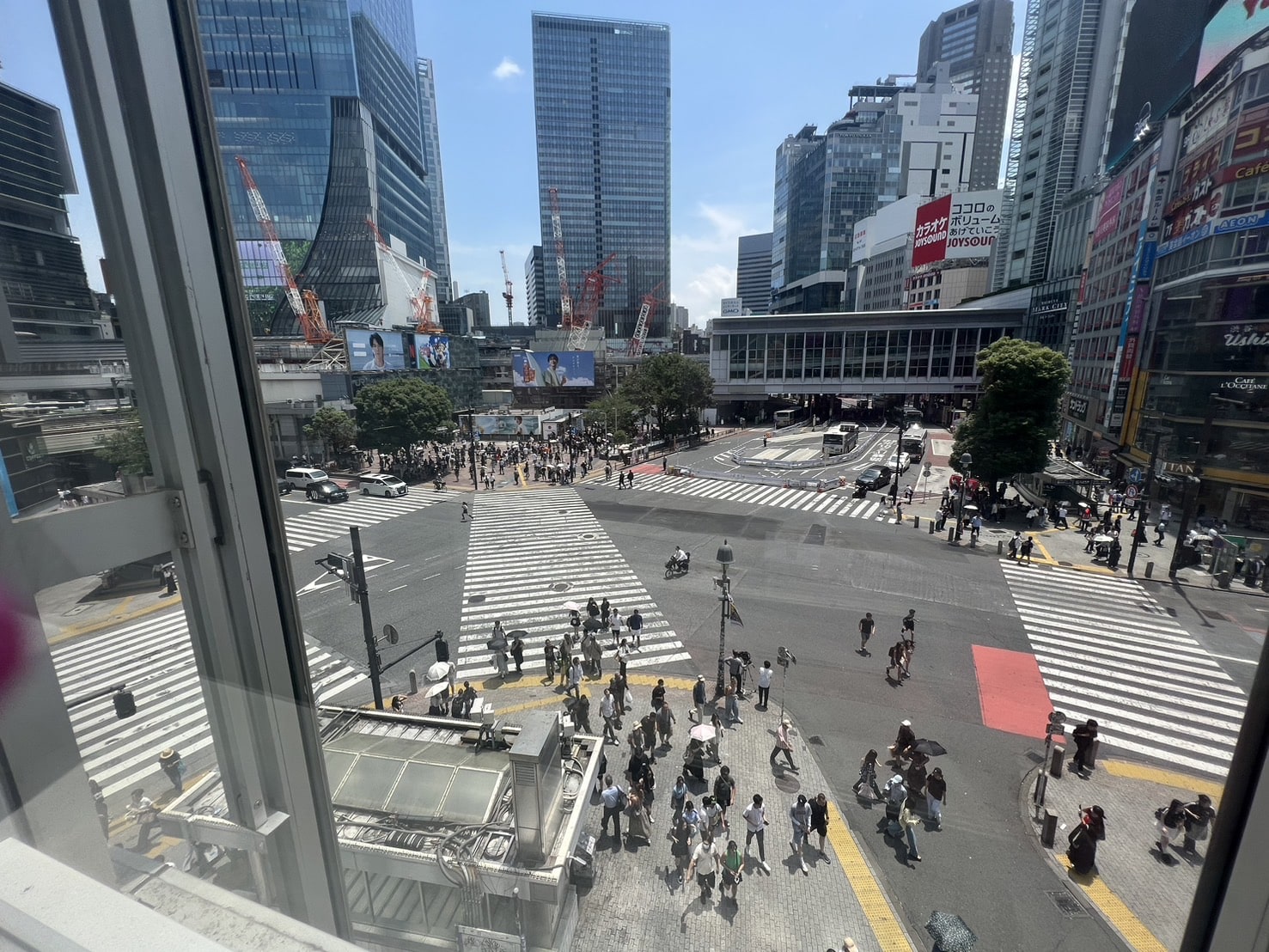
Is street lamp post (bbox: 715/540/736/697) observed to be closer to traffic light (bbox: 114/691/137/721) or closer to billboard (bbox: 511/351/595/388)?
traffic light (bbox: 114/691/137/721)

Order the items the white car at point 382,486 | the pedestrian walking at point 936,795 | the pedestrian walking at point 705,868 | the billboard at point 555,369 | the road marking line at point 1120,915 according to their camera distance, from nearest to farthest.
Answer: the road marking line at point 1120,915 → the pedestrian walking at point 705,868 → the pedestrian walking at point 936,795 → the white car at point 382,486 → the billboard at point 555,369

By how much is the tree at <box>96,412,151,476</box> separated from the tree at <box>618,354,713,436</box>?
3632cm

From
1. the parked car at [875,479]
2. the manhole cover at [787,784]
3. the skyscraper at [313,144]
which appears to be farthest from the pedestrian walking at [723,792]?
the skyscraper at [313,144]

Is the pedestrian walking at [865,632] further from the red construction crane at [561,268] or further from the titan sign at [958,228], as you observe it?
the red construction crane at [561,268]

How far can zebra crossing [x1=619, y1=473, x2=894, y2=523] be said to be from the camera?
76.4ft

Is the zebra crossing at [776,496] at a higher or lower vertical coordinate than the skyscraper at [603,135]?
lower

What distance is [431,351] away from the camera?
151 ft

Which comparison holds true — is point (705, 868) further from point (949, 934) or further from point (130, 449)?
point (130, 449)

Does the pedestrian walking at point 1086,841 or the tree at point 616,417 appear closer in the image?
the pedestrian walking at point 1086,841

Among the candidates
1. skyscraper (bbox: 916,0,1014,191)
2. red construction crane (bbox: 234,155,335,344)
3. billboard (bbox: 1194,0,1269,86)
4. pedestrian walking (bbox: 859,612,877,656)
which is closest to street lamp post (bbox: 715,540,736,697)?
pedestrian walking (bbox: 859,612,877,656)

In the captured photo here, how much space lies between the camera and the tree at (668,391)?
123ft

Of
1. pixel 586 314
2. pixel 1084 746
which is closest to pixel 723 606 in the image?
pixel 1084 746

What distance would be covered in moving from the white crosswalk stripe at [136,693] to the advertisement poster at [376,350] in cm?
4045

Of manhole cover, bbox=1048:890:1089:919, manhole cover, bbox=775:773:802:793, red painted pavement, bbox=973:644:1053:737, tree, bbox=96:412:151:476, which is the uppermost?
tree, bbox=96:412:151:476
